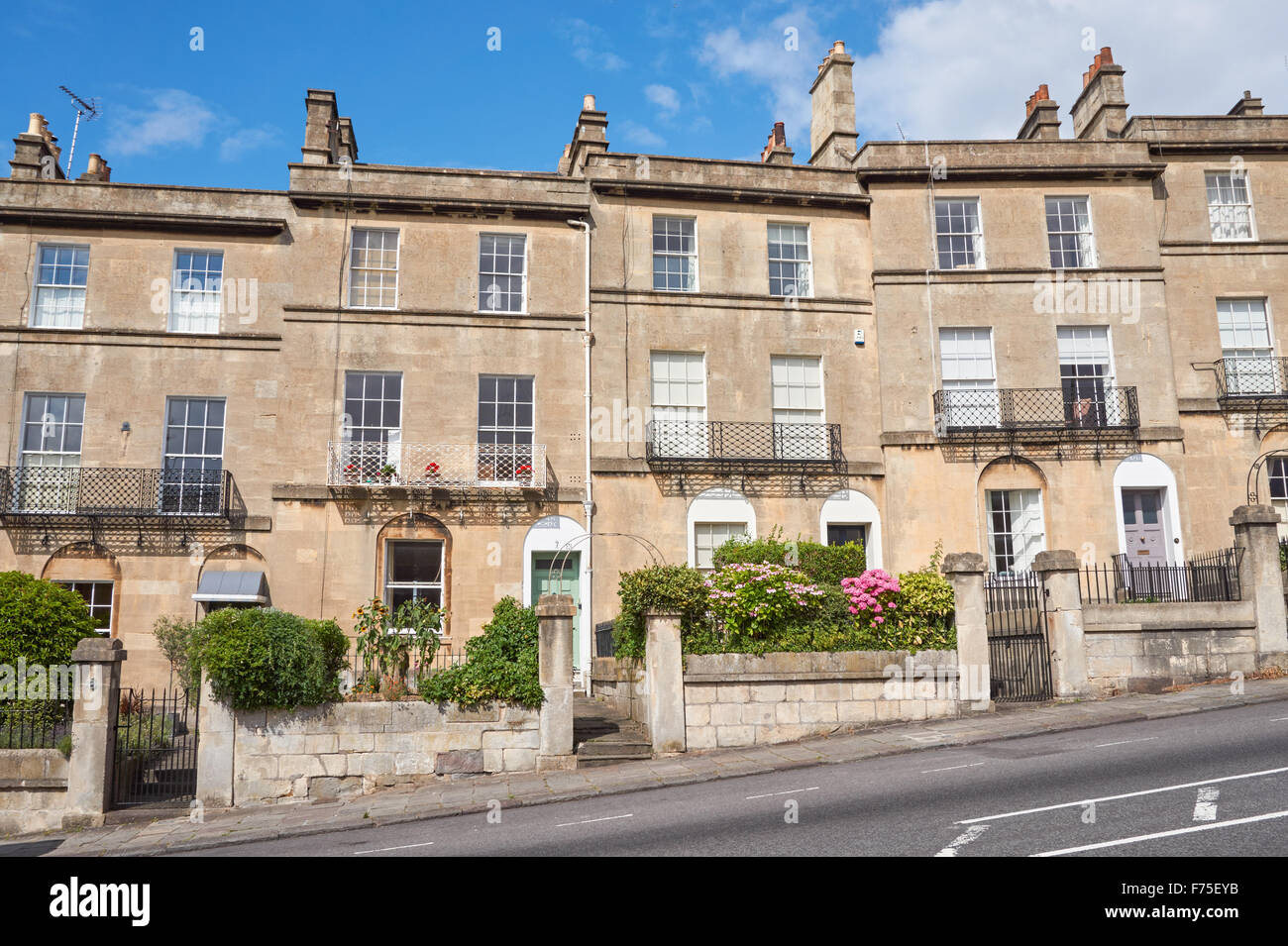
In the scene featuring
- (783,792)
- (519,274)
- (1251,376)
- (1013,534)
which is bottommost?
(783,792)

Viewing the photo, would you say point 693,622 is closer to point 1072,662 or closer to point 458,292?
point 1072,662

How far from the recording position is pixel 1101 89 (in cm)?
2467

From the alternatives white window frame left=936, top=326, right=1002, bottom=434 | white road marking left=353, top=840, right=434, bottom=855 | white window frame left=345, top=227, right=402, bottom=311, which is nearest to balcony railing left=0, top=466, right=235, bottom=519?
white window frame left=345, top=227, right=402, bottom=311

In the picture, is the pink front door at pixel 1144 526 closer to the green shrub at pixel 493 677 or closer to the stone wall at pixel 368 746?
the green shrub at pixel 493 677

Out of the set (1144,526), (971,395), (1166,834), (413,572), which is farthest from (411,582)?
(1144,526)

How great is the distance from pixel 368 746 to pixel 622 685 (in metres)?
4.92

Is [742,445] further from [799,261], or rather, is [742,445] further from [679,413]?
[799,261]

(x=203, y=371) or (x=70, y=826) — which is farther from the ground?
(x=203, y=371)

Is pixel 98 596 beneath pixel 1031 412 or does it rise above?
beneath

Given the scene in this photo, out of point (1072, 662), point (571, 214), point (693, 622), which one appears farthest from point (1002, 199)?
point (693, 622)

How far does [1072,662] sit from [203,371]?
61.9 feet

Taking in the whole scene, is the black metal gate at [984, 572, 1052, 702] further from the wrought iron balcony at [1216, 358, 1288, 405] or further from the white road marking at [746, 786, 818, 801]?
the wrought iron balcony at [1216, 358, 1288, 405]

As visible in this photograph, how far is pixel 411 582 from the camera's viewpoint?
21438 mm
